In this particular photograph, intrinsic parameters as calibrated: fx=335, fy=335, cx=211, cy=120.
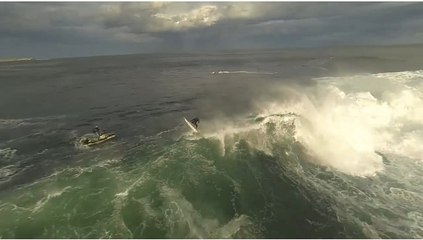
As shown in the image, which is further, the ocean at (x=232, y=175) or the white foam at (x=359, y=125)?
the white foam at (x=359, y=125)

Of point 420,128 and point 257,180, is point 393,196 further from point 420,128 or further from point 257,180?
point 420,128

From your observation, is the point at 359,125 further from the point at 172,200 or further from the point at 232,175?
the point at 172,200

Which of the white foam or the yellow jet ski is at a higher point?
the white foam

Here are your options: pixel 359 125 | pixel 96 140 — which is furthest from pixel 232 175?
pixel 359 125

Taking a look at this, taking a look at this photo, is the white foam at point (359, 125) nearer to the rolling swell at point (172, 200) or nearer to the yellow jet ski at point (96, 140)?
the rolling swell at point (172, 200)

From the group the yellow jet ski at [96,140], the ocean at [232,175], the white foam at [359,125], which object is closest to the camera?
the ocean at [232,175]

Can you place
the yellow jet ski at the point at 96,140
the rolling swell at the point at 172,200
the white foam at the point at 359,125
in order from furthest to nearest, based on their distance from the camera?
the yellow jet ski at the point at 96,140 → the white foam at the point at 359,125 → the rolling swell at the point at 172,200

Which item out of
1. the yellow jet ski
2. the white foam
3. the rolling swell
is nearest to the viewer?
the rolling swell

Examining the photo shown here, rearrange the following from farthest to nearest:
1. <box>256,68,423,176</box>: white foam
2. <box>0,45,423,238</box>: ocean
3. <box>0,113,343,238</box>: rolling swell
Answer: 1. <box>256,68,423,176</box>: white foam
2. <box>0,45,423,238</box>: ocean
3. <box>0,113,343,238</box>: rolling swell

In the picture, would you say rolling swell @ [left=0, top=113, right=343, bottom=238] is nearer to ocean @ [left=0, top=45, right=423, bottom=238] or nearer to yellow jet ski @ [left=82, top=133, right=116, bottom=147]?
ocean @ [left=0, top=45, right=423, bottom=238]

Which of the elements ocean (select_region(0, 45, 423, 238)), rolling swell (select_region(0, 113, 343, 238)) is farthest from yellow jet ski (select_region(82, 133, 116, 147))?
rolling swell (select_region(0, 113, 343, 238))

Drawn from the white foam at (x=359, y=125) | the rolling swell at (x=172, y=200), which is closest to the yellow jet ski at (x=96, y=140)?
the rolling swell at (x=172, y=200)

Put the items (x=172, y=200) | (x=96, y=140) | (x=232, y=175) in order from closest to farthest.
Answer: (x=172, y=200), (x=232, y=175), (x=96, y=140)
